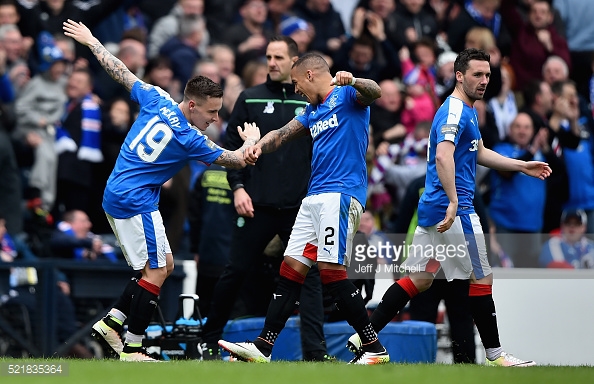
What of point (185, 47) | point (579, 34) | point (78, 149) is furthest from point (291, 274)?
point (579, 34)

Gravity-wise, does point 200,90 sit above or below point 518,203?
above

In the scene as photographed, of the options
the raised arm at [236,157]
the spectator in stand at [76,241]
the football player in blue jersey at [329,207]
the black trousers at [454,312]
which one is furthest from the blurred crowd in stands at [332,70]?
the football player in blue jersey at [329,207]

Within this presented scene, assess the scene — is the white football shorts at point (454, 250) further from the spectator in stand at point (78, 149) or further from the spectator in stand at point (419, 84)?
the spectator in stand at point (419, 84)

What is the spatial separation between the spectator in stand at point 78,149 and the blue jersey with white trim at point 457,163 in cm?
602

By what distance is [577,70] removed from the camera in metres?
20.0

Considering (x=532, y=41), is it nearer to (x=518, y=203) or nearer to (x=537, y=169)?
(x=518, y=203)

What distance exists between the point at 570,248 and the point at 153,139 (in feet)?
23.7

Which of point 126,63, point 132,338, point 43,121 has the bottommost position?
point 132,338

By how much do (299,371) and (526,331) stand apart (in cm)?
484

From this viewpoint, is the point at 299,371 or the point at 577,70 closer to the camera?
the point at 299,371

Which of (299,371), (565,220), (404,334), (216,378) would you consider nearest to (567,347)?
(404,334)

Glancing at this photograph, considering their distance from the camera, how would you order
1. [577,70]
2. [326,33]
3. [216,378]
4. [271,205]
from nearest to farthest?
1. [216,378]
2. [271,205]
3. [326,33]
4. [577,70]

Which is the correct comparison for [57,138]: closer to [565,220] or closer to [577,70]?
[565,220]

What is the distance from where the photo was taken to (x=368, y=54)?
17.0 meters
